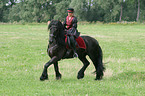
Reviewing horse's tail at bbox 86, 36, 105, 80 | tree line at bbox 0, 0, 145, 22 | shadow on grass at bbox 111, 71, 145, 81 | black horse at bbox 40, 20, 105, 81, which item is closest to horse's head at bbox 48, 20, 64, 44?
black horse at bbox 40, 20, 105, 81

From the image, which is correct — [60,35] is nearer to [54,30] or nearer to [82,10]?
[54,30]

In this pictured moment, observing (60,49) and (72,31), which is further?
(72,31)

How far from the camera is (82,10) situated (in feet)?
279

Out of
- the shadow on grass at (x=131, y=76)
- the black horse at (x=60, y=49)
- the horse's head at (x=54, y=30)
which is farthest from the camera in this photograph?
the shadow on grass at (x=131, y=76)

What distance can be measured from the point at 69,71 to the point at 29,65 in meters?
2.83

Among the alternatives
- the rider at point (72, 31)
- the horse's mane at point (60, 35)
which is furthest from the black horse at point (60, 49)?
the rider at point (72, 31)

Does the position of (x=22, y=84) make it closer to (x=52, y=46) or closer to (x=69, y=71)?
(x=52, y=46)

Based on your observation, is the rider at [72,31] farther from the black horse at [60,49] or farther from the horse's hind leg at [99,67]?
the horse's hind leg at [99,67]

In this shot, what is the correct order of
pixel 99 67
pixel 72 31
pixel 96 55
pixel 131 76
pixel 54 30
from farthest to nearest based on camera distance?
pixel 131 76
pixel 96 55
pixel 99 67
pixel 72 31
pixel 54 30

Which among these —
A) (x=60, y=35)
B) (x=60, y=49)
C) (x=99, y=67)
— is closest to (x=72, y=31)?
(x=60, y=35)

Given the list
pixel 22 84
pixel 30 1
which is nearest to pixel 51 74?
pixel 22 84

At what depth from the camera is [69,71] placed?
11.9 meters

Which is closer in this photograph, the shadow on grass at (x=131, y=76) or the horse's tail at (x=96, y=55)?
the horse's tail at (x=96, y=55)

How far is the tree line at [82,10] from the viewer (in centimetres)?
8531
